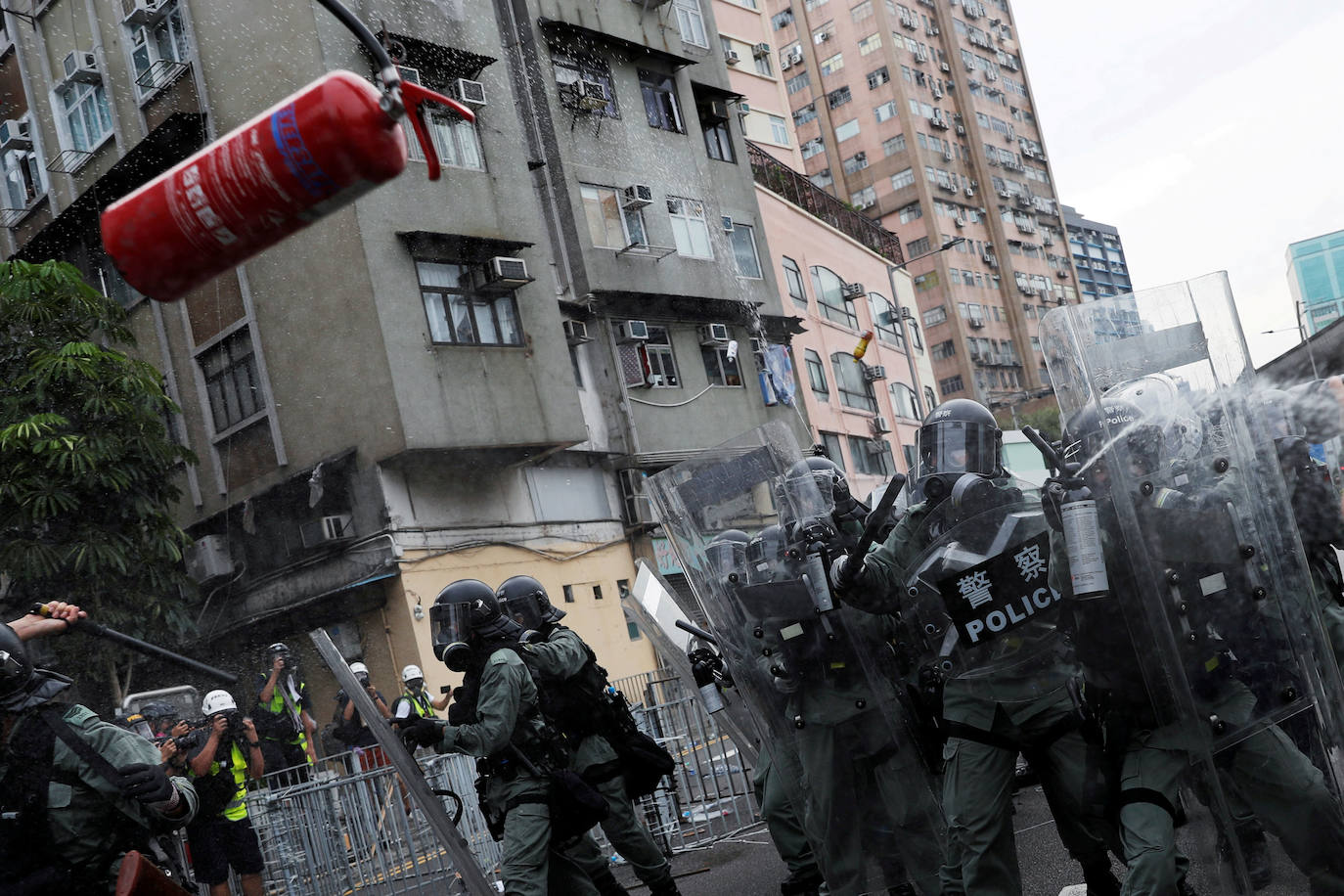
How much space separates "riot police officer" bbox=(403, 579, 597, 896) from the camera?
5.45m

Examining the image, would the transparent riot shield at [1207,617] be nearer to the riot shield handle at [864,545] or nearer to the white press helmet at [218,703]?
the riot shield handle at [864,545]

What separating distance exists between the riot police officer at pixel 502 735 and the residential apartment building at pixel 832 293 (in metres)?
22.0

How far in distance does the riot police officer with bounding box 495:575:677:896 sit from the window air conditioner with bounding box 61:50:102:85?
15387 millimetres

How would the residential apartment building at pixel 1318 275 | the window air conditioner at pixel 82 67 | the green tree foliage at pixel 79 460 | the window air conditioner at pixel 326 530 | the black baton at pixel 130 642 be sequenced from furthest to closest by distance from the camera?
the window air conditioner at pixel 82 67 < the window air conditioner at pixel 326 530 < the green tree foliage at pixel 79 460 < the residential apartment building at pixel 1318 275 < the black baton at pixel 130 642

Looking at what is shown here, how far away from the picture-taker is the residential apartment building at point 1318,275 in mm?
8758

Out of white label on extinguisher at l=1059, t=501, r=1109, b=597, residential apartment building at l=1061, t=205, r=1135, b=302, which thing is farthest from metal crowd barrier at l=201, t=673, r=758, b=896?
residential apartment building at l=1061, t=205, r=1135, b=302

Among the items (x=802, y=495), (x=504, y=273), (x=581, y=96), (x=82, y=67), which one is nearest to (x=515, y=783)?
(x=802, y=495)

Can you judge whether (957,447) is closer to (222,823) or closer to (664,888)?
(664,888)

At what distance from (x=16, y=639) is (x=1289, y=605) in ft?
13.4

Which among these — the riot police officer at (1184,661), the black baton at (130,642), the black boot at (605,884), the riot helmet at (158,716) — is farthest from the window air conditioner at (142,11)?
the riot police officer at (1184,661)

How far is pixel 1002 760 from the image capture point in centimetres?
450

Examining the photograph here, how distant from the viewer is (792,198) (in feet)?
107

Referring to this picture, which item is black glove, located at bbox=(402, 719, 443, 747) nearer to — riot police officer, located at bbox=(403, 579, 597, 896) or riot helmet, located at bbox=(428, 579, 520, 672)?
riot police officer, located at bbox=(403, 579, 597, 896)

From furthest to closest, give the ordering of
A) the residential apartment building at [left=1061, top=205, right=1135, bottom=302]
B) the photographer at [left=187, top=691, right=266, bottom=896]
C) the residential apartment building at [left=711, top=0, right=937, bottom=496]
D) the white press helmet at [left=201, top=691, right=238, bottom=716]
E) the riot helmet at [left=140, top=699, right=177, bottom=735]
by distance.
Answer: the residential apartment building at [left=1061, top=205, right=1135, bottom=302] < the residential apartment building at [left=711, top=0, right=937, bottom=496] < the riot helmet at [left=140, top=699, right=177, bottom=735] < the white press helmet at [left=201, top=691, right=238, bottom=716] < the photographer at [left=187, top=691, right=266, bottom=896]
